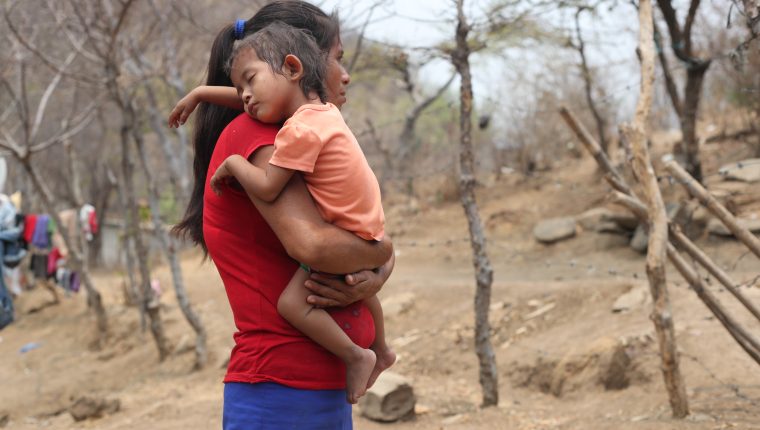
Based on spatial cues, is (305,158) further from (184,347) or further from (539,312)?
(184,347)

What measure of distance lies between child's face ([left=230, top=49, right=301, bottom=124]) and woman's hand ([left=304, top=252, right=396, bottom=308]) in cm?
37

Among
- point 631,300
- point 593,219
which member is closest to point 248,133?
point 631,300

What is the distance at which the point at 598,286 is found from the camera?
26.5 feet

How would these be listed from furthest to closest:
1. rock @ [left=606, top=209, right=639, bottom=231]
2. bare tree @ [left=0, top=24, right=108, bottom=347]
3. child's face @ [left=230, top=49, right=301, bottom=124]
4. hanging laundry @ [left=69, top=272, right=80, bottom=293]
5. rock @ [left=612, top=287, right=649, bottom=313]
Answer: hanging laundry @ [left=69, top=272, right=80, bottom=293] < rock @ [left=606, top=209, right=639, bottom=231] < bare tree @ [left=0, top=24, right=108, bottom=347] < rock @ [left=612, top=287, right=649, bottom=313] < child's face @ [left=230, top=49, right=301, bottom=124]

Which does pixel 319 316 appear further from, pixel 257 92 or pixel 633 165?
pixel 633 165

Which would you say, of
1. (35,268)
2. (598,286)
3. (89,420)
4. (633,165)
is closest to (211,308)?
(35,268)

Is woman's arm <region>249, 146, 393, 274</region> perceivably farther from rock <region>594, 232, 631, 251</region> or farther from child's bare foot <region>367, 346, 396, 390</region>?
rock <region>594, 232, 631, 251</region>

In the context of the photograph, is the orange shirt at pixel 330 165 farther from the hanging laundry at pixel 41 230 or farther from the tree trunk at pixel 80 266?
the hanging laundry at pixel 41 230

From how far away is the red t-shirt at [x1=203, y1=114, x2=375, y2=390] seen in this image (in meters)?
1.72

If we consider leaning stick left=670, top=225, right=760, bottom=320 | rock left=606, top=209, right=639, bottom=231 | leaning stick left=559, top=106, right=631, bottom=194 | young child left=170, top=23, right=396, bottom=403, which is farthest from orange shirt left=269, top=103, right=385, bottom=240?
rock left=606, top=209, right=639, bottom=231

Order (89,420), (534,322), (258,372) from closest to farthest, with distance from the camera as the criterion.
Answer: (258,372), (89,420), (534,322)

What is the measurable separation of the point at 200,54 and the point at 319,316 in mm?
13549

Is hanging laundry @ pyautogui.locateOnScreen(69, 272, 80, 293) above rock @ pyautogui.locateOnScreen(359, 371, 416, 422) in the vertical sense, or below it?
below

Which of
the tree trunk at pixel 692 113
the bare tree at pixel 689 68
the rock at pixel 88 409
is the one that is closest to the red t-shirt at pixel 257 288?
the rock at pixel 88 409
